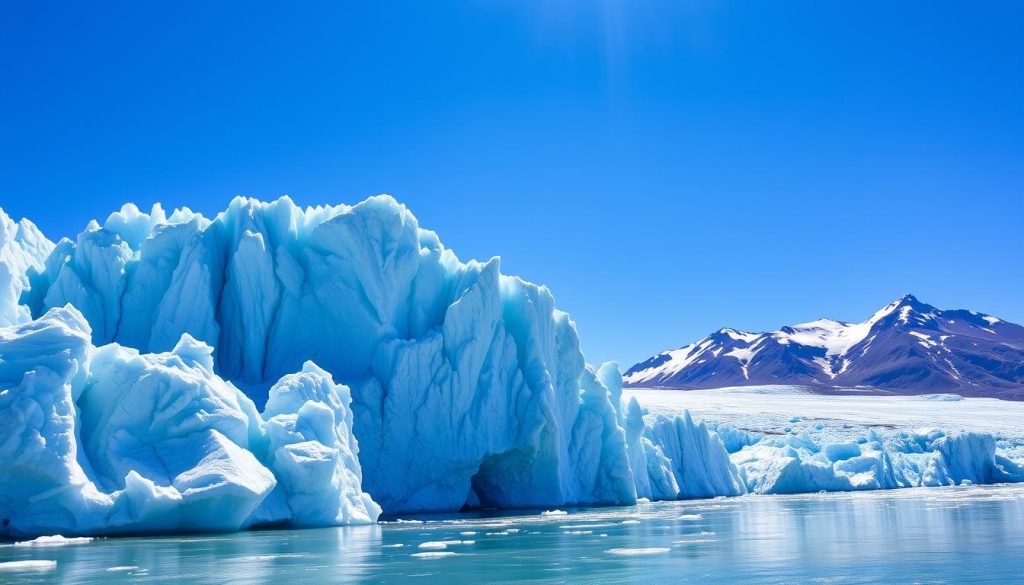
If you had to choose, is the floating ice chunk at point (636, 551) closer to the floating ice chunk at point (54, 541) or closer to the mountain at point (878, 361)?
the floating ice chunk at point (54, 541)

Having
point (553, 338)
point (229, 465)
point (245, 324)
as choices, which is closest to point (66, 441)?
point (229, 465)

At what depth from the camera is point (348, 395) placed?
19.2 metres

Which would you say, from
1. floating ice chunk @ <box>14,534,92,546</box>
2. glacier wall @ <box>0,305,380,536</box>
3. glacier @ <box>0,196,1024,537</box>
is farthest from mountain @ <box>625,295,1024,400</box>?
floating ice chunk @ <box>14,534,92,546</box>

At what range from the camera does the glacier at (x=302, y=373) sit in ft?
48.6

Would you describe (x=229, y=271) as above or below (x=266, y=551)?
above

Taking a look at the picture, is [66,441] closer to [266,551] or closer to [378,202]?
[266,551]

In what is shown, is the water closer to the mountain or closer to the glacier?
the glacier

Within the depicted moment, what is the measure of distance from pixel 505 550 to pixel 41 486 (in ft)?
21.9

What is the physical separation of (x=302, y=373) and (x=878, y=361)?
151002 millimetres

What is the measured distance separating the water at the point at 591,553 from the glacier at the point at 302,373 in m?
1.17

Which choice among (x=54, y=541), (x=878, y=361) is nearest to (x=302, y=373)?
(x=54, y=541)

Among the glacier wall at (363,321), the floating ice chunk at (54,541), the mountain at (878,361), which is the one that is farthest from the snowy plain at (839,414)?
the mountain at (878,361)

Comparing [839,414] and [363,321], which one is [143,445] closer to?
[363,321]

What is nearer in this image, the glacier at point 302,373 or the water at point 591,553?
the water at point 591,553
